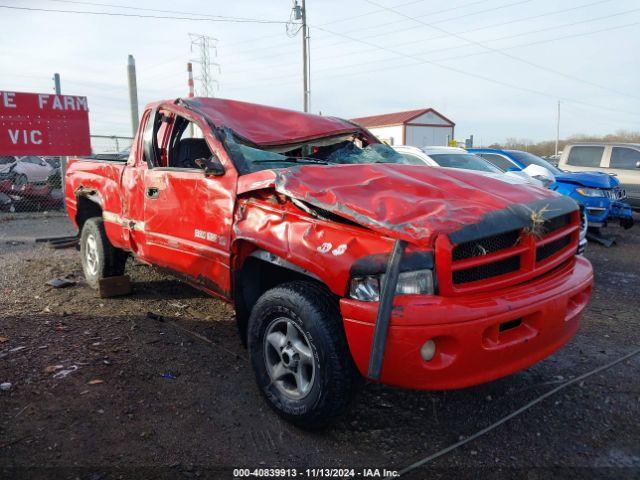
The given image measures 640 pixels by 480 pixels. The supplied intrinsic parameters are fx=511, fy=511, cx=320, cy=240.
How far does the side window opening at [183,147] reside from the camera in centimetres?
435

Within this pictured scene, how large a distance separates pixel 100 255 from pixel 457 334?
4047 mm

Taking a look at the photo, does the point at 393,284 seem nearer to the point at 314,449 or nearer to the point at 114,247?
the point at 314,449

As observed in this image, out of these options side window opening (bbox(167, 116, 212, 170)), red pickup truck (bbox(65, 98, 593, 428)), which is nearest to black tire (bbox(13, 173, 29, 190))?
side window opening (bbox(167, 116, 212, 170))

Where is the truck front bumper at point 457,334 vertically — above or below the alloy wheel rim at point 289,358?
above

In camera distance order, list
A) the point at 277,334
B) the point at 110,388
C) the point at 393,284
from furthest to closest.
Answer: the point at 110,388 → the point at 277,334 → the point at 393,284

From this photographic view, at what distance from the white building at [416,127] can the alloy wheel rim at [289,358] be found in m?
33.4

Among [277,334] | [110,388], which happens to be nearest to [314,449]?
[277,334]

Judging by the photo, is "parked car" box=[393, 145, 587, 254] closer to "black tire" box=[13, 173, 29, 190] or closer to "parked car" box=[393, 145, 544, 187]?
"parked car" box=[393, 145, 544, 187]

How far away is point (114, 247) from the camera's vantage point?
5242 millimetres

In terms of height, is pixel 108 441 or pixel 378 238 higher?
pixel 378 238

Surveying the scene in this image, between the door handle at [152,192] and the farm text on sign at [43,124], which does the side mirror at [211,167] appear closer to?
the door handle at [152,192]

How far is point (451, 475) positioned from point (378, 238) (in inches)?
46.9

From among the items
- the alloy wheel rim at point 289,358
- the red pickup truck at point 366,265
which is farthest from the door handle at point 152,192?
the alloy wheel rim at point 289,358

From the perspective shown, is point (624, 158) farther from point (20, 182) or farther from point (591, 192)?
point (20, 182)
